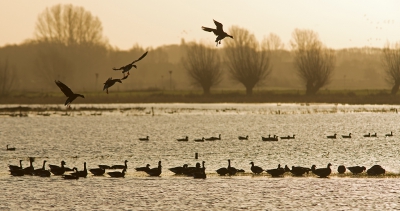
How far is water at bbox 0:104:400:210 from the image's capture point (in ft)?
85.0

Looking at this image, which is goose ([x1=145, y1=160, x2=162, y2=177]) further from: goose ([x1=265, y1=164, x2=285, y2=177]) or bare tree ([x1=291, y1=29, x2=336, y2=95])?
bare tree ([x1=291, y1=29, x2=336, y2=95])

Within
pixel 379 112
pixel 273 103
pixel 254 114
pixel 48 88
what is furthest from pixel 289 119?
pixel 48 88

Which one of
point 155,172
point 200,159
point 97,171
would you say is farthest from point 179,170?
point 200,159

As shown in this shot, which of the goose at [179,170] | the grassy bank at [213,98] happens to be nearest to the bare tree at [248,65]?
the grassy bank at [213,98]

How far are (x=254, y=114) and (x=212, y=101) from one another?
31249 mm

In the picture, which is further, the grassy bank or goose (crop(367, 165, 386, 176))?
the grassy bank

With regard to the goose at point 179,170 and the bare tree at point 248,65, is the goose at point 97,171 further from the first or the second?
the bare tree at point 248,65

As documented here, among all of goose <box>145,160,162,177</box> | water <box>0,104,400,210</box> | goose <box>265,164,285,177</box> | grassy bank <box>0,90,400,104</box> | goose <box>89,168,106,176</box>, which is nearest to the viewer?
water <box>0,104,400,210</box>

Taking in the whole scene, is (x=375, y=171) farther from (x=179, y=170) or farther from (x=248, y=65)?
(x=248, y=65)

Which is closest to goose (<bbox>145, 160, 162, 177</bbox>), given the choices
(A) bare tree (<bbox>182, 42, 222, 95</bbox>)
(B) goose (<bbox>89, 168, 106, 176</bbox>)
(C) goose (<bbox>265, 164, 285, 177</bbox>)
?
(B) goose (<bbox>89, 168, 106, 176</bbox>)

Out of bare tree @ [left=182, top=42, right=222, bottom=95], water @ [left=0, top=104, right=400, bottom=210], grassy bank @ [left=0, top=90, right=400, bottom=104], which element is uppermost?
bare tree @ [left=182, top=42, right=222, bottom=95]

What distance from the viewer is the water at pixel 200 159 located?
25.9 metres

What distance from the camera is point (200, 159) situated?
130ft

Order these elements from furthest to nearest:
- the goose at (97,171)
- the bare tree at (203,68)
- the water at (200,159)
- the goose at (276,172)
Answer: the bare tree at (203,68) < the goose at (97,171) < the goose at (276,172) < the water at (200,159)
